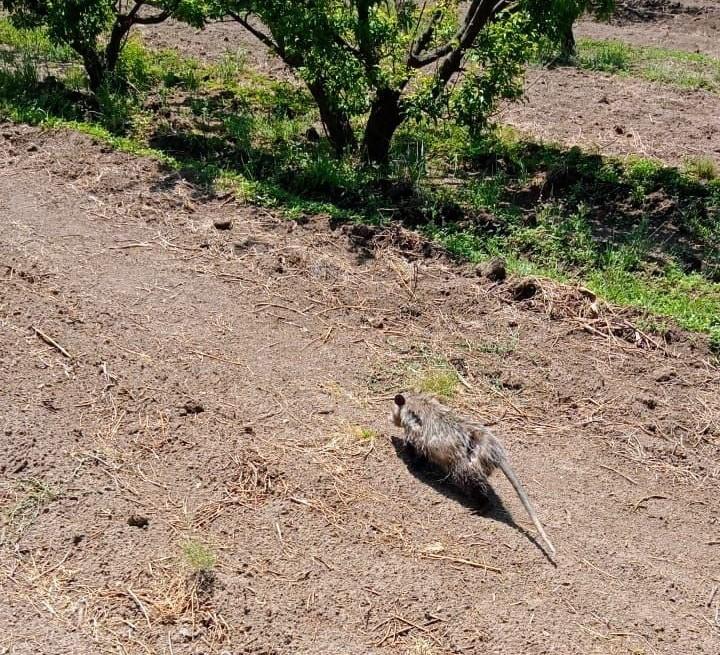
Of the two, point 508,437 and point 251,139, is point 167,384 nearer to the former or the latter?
point 508,437

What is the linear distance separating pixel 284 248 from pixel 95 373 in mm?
2192

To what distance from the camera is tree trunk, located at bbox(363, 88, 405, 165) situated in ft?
29.4

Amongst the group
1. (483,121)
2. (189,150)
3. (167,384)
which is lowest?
(167,384)

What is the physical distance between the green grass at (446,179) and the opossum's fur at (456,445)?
63 centimetres

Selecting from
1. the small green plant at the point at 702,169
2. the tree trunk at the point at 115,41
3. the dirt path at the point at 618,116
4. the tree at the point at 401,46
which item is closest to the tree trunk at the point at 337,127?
the tree at the point at 401,46

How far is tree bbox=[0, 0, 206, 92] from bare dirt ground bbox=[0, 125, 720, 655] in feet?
9.14

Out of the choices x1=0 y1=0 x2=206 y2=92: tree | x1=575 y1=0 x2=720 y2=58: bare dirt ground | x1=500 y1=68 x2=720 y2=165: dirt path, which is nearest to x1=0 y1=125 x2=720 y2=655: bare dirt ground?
x1=0 y1=0 x2=206 y2=92: tree

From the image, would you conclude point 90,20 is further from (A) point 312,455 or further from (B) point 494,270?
(A) point 312,455

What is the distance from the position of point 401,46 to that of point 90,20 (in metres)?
3.63

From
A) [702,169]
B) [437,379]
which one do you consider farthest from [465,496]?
[702,169]

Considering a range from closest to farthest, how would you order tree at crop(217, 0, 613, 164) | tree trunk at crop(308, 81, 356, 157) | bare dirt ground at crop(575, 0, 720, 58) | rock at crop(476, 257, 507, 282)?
rock at crop(476, 257, 507, 282)
tree at crop(217, 0, 613, 164)
tree trunk at crop(308, 81, 356, 157)
bare dirt ground at crop(575, 0, 720, 58)

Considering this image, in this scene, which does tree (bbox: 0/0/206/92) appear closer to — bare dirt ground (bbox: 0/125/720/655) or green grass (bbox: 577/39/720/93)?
bare dirt ground (bbox: 0/125/720/655)

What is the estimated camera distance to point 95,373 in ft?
19.2

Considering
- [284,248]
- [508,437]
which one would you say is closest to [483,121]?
[284,248]
